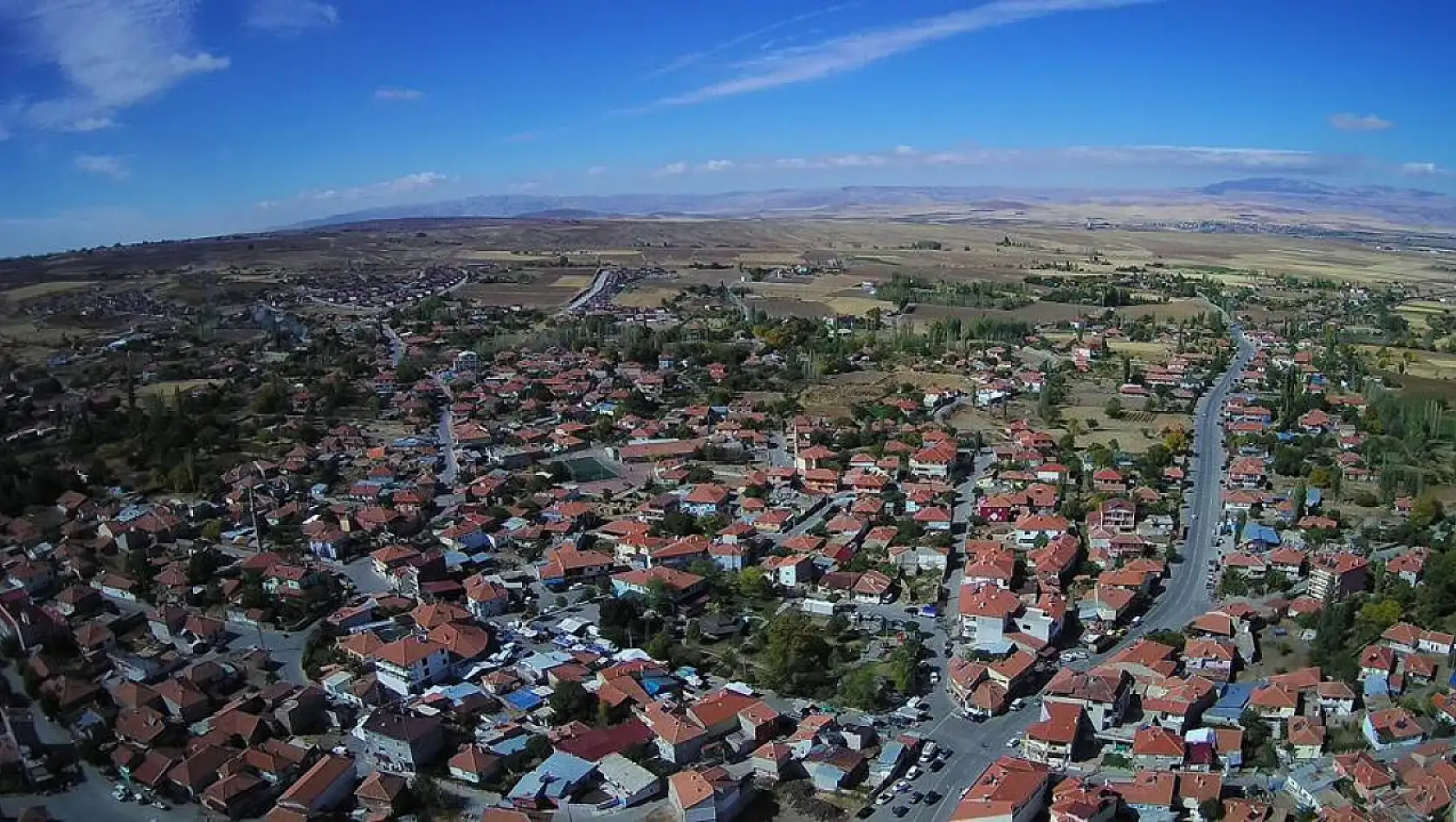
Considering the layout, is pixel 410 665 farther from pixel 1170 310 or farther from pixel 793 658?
pixel 1170 310

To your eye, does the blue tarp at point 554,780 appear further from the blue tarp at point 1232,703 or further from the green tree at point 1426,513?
the green tree at point 1426,513

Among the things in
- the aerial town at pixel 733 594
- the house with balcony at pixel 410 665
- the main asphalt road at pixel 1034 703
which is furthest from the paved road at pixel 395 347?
the main asphalt road at pixel 1034 703

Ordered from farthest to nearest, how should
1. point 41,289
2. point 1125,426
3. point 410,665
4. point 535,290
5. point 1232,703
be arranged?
point 535,290, point 41,289, point 1125,426, point 410,665, point 1232,703

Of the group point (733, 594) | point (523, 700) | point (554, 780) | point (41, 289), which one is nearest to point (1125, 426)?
point (733, 594)

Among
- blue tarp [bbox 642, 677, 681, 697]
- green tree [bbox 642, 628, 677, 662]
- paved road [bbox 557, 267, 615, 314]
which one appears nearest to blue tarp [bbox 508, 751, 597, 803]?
blue tarp [bbox 642, 677, 681, 697]

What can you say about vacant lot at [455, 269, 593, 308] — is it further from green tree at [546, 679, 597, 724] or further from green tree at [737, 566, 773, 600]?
green tree at [546, 679, 597, 724]

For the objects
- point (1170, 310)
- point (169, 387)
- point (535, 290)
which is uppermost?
point (535, 290)
